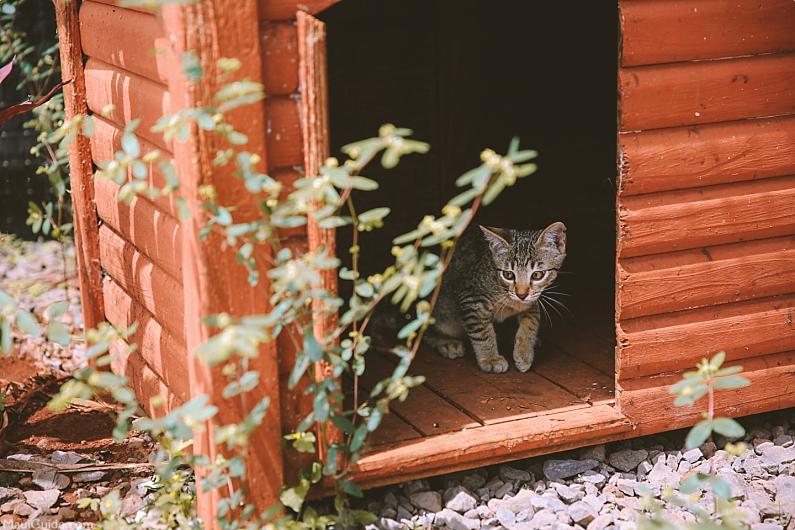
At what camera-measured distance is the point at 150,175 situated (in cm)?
393

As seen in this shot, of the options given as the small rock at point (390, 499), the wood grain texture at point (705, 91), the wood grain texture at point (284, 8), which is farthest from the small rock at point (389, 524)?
the wood grain texture at point (284, 8)

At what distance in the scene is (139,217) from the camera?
417cm

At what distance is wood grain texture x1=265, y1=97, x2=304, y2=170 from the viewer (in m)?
3.26

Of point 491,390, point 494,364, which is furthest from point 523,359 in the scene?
point 491,390

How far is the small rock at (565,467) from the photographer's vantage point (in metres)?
4.18

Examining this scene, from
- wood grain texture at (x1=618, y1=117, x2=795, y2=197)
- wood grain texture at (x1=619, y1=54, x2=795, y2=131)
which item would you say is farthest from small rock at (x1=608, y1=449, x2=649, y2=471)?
wood grain texture at (x1=619, y1=54, x2=795, y2=131)

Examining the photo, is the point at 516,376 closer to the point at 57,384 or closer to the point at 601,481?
the point at 601,481

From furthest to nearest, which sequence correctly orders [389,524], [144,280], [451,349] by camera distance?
[451,349], [144,280], [389,524]

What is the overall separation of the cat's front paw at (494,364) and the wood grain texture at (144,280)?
5.49 ft

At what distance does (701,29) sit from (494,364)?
1.93 m

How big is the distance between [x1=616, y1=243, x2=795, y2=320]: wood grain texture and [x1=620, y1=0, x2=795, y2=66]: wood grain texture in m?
0.85

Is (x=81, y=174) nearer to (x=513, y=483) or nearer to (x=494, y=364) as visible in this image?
(x=494, y=364)

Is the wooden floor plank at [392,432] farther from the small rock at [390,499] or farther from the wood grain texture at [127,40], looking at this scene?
the wood grain texture at [127,40]

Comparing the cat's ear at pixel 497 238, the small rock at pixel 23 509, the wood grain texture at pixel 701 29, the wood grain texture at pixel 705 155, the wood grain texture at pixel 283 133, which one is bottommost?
the small rock at pixel 23 509
